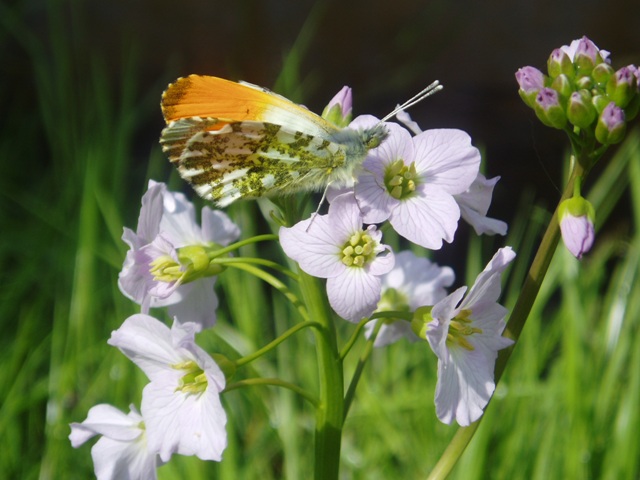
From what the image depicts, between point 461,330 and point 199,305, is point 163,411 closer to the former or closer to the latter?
point 199,305

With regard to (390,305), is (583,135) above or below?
above

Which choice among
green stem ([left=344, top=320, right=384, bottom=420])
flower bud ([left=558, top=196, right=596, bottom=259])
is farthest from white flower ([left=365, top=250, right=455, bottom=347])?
flower bud ([left=558, top=196, right=596, bottom=259])

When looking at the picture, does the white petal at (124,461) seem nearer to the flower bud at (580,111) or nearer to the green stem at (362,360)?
the green stem at (362,360)

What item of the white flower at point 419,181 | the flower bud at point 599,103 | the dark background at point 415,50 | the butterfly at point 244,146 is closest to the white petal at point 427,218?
the white flower at point 419,181

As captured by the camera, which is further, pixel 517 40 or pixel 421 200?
pixel 517 40

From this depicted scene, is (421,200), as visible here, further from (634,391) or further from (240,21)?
(240,21)

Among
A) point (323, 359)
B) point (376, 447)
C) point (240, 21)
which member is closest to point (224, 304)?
point (376, 447)

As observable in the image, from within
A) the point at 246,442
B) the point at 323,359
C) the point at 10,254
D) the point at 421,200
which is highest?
the point at 421,200

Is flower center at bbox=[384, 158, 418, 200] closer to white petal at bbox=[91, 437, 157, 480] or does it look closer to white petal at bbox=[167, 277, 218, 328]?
white petal at bbox=[167, 277, 218, 328]
